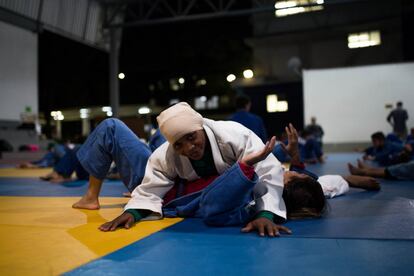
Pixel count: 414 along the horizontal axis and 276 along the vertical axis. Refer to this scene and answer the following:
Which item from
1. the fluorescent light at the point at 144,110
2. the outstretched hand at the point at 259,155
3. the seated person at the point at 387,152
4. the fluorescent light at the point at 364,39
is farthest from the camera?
the fluorescent light at the point at 144,110

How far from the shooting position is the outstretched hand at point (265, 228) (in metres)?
1.74

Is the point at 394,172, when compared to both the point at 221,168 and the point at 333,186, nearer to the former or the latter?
the point at 333,186

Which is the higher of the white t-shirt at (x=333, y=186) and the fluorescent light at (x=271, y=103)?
the fluorescent light at (x=271, y=103)

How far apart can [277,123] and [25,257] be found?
15.3 meters

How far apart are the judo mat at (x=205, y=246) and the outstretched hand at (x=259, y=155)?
0.34 metres

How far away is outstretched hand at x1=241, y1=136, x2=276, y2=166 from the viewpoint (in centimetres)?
173

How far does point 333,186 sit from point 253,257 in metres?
2.00

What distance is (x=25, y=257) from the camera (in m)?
1.51

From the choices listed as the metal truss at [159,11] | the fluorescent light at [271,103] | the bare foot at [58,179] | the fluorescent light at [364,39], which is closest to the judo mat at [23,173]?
the bare foot at [58,179]

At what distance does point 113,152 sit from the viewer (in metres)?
2.59

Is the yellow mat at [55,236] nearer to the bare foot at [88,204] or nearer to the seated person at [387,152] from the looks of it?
the bare foot at [88,204]

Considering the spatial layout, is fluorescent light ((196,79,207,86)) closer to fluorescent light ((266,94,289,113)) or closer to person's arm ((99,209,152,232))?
fluorescent light ((266,94,289,113))

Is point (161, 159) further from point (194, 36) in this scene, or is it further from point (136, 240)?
point (194, 36)

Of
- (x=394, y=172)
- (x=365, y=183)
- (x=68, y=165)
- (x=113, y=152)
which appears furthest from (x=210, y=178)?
(x=68, y=165)
